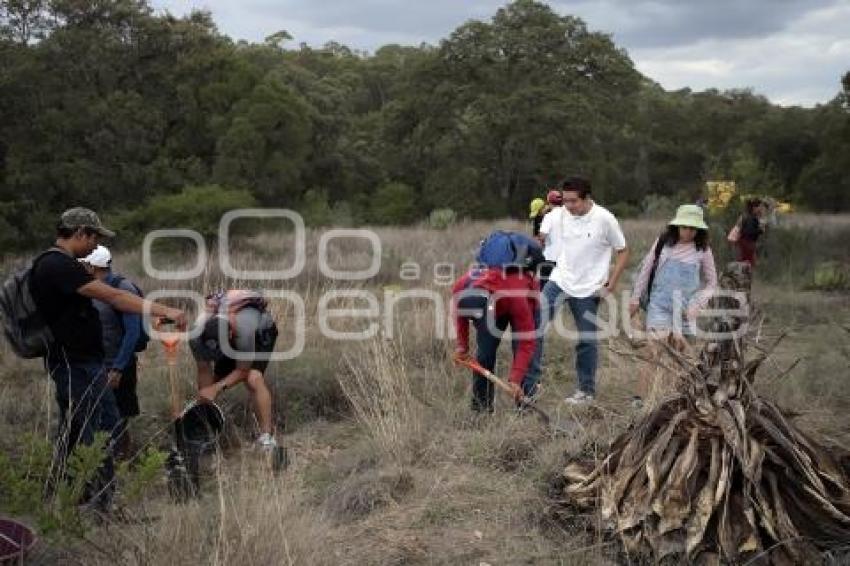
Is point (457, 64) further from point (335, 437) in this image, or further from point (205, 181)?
point (335, 437)

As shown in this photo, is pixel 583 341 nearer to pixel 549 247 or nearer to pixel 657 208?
pixel 549 247

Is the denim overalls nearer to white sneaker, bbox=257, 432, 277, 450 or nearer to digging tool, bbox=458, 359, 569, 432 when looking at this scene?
digging tool, bbox=458, 359, 569, 432

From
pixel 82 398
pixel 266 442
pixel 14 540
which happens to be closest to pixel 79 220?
pixel 82 398

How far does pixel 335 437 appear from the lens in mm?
6215

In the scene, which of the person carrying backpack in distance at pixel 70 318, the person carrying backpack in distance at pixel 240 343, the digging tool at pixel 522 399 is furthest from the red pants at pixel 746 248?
the person carrying backpack in distance at pixel 70 318

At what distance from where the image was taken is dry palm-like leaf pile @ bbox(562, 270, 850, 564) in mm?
3543

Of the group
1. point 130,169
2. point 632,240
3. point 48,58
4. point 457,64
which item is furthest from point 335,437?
point 457,64

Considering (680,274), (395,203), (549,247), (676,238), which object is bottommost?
(395,203)

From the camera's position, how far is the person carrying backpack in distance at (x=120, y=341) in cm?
541

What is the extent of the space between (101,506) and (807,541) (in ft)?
10.6

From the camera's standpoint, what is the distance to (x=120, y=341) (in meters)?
5.60

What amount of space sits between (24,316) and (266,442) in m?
1.70

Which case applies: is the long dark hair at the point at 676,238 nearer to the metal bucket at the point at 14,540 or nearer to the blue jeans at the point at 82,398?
the blue jeans at the point at 82,398

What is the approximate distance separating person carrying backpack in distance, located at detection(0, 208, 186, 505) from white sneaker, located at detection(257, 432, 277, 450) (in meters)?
0.99
